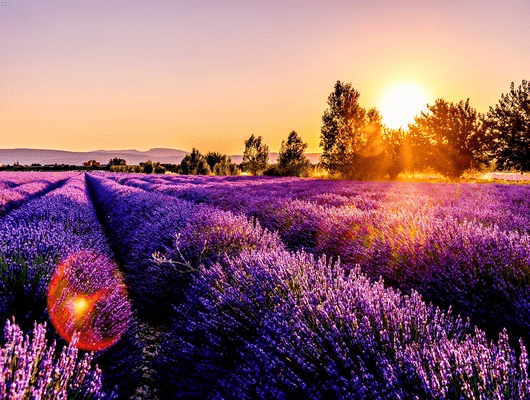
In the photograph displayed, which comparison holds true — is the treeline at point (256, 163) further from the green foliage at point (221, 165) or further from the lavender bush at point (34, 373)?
the lavender bush at point (34, 373)

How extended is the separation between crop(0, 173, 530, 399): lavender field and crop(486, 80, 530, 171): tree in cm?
2448

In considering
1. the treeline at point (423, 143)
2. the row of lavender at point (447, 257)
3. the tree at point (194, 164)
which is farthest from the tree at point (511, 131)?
the tree at point (194, 164)

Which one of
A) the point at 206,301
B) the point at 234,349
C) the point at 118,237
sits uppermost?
the point at 206,301

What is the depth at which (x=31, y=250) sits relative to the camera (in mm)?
2400

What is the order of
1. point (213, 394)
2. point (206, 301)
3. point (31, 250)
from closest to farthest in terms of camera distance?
point (213, 394)
point (206, 301)
point (31, 250)

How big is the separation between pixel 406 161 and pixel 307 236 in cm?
2593

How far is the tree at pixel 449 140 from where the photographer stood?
2702 centimetres

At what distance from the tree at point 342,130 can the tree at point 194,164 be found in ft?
65.4

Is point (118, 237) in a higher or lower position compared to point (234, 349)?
lower

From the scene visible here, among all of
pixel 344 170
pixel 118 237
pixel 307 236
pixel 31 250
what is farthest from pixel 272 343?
pixel 344 170

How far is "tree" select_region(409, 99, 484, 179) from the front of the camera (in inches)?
1064

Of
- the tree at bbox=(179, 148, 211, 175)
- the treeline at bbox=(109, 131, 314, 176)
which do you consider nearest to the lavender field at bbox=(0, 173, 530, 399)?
the treeline at bbox=(109, 131, 314, 176)

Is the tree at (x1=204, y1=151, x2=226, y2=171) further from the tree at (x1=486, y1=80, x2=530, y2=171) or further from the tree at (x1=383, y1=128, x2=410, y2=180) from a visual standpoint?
the tree at (x1=486, y1=80, x2=530, y2=171)

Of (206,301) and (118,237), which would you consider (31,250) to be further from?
(118,237)
